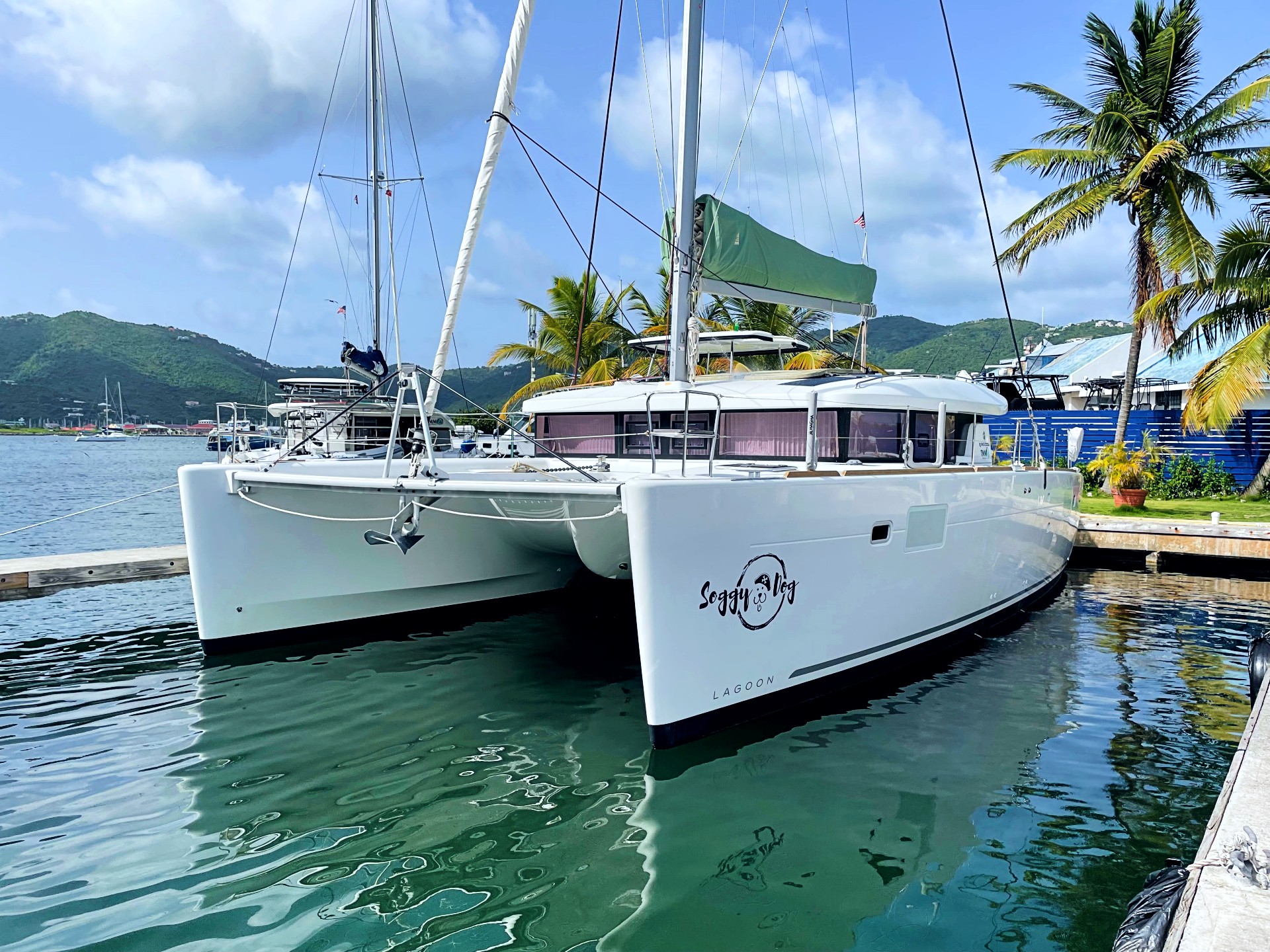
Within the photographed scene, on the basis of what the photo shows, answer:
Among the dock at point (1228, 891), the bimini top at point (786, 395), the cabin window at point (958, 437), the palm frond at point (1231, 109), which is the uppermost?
the palm frond at point (1231, 109)

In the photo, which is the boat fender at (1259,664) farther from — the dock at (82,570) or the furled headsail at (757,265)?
the dock at (82,570)

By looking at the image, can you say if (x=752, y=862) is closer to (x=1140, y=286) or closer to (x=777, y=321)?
(x=1140, y=286)

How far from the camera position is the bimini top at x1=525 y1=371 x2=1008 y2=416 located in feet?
21.0

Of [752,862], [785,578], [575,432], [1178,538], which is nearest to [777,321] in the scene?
[1178,538]

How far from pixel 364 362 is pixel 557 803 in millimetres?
8145

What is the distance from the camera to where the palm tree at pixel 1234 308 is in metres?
13.0

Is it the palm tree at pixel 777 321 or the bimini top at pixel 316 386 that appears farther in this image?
the palm tree at pixel 777 321

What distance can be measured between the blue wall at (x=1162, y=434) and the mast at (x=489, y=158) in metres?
10.7

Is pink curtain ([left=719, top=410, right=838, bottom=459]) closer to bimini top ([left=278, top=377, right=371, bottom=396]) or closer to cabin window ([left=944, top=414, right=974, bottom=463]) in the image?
cabin window ([left=944, top=414, right=974, bottom=463])

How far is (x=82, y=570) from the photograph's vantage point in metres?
8.99

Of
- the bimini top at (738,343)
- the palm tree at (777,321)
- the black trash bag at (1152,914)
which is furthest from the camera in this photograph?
the palm tree at (777,321)

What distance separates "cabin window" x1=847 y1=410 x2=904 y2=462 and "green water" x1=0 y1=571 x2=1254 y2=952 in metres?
1.74

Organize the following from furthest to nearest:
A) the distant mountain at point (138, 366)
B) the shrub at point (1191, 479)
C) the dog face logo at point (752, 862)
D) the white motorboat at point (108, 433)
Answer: the distant mountain at point (138, 366) → the white motorboat at point (108, 433) → the shrub at point (1191, 479) → the dog face logo at point (752, 862)

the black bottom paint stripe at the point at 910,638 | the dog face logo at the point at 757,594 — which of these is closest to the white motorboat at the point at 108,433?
the black bottom paint stripe at the point at 910,638
